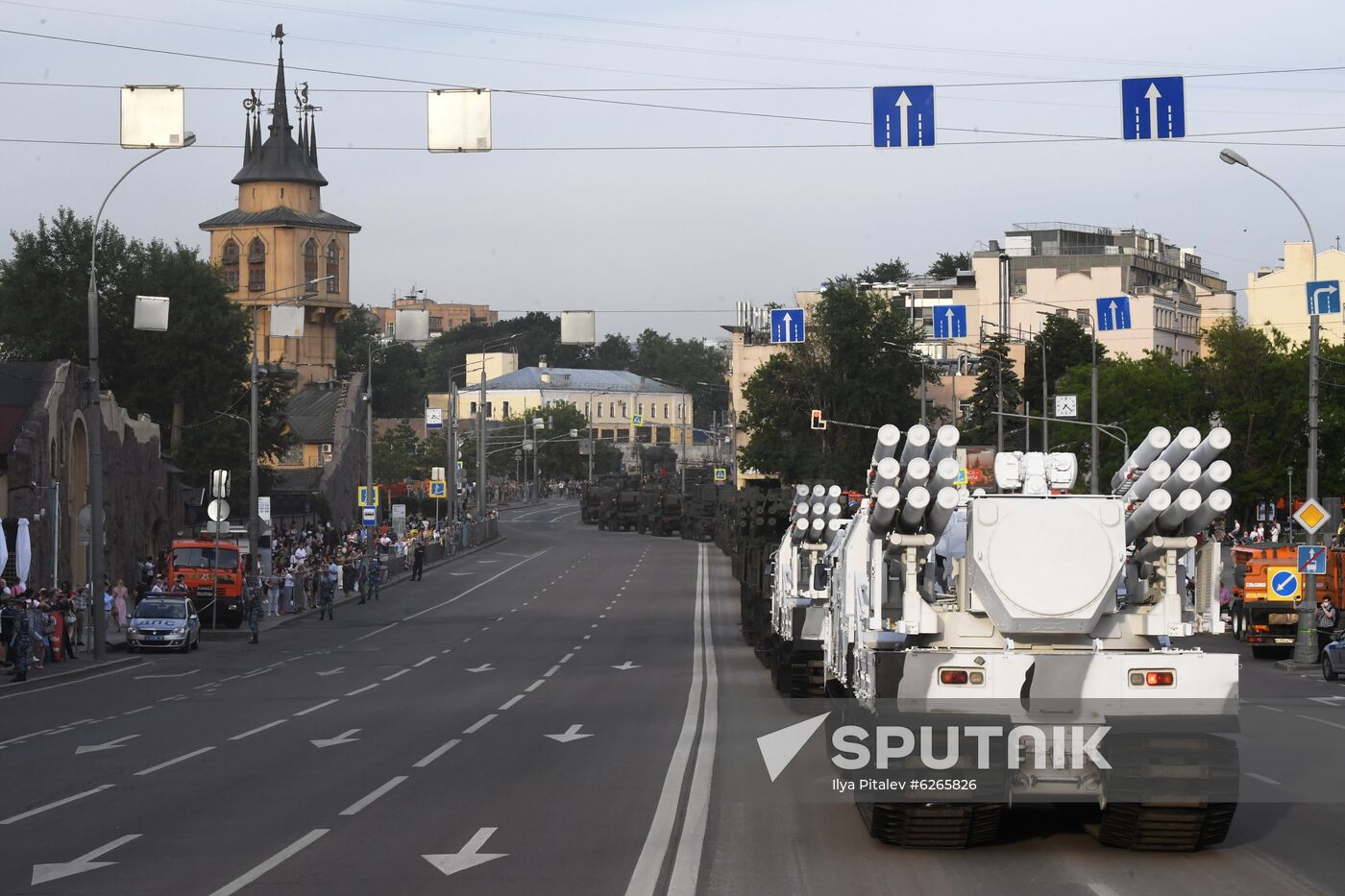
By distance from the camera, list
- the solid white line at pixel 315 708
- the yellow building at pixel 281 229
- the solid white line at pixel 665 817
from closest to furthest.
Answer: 1. the solid white line at pixel 665 817
2. the solid white line at pixel 315 708
3. the yellow building at pixel 281 229

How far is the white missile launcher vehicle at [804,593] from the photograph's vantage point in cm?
2547

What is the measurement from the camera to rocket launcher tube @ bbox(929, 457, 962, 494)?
12.6 metres

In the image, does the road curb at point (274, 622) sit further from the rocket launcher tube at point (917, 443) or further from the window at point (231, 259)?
the window at point (231, 259)

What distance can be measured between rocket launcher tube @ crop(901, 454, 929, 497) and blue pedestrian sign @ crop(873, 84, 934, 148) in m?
12.7

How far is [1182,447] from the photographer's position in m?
13.0

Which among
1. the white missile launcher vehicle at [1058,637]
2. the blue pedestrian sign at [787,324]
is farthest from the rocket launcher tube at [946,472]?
the blue pedestrian sign at [787,324]

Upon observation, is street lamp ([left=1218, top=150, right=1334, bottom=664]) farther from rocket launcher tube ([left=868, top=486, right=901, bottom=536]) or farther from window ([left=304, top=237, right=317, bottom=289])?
window ([left=304, top=237, right=317, bottom=289])

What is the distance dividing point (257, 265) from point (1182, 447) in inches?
4194

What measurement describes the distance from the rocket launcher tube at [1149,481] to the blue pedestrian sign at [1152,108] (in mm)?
11971

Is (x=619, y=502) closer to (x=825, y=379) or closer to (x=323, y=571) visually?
(x=825, y=379)

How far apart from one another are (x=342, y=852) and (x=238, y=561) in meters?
39.8

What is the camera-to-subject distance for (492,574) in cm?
7619

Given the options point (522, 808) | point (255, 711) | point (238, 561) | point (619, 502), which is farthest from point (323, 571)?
point (619, 502)

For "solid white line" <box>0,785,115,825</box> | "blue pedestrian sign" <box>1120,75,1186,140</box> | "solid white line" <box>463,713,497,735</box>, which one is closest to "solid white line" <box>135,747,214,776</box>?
"solid white line" <box>0,785,115,825</box>
